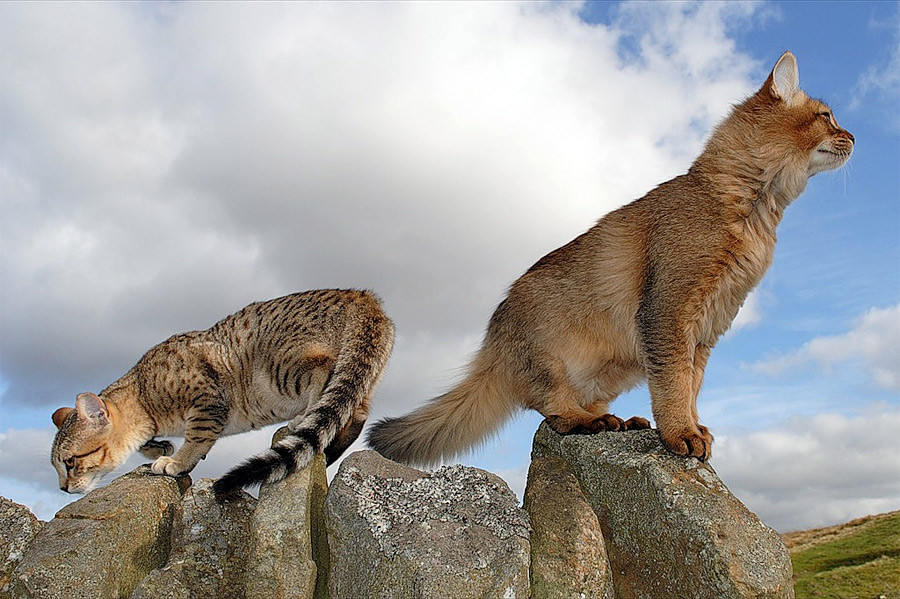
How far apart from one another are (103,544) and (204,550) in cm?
75

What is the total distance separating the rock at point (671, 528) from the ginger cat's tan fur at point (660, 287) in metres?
0.31

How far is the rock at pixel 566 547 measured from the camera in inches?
195

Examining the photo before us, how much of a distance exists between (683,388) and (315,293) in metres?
3.72

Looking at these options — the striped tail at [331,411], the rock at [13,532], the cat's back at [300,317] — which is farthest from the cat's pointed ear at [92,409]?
the striped tail at [331,411]

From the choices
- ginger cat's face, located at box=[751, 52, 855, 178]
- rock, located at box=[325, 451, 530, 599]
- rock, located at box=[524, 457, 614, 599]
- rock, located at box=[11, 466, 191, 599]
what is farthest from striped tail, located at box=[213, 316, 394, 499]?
ginger cat's face, located at box=[751, 52, 855, 178]

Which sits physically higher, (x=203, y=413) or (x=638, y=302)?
(x=638, y=302)

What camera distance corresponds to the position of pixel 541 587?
4922mm

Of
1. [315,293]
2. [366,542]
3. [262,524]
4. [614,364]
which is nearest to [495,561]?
[366,542]

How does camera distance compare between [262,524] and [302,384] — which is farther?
[302,384]

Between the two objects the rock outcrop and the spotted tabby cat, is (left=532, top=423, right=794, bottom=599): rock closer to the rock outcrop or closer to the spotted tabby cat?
the rock outcrop

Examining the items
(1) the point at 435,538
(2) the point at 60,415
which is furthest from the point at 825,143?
(2) the point at 60,415

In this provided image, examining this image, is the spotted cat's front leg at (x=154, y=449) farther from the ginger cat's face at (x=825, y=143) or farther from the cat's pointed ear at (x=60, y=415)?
the ginger cat's face at (x=825, y=143)

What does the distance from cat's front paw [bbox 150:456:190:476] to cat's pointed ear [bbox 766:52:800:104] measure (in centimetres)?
611

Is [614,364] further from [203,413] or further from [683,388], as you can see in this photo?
[203,413]
